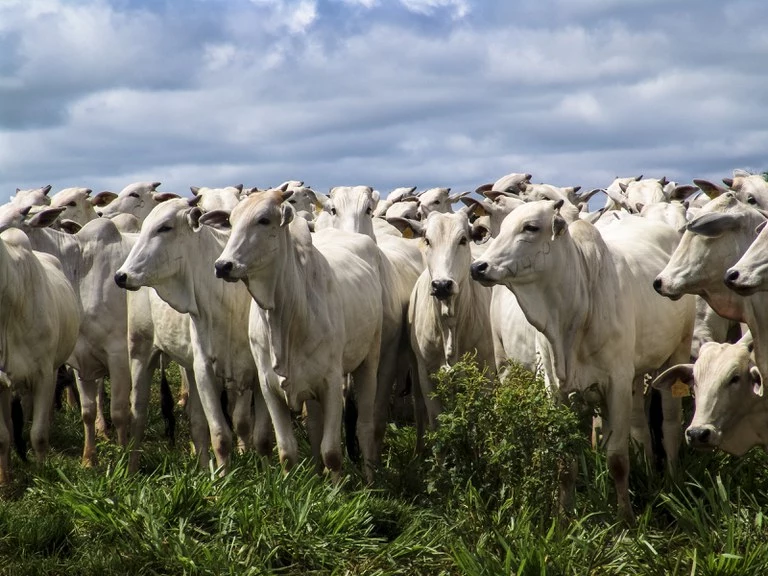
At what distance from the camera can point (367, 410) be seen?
1057 cm

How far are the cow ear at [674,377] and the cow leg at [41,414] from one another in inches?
197

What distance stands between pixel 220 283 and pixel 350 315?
1.12 metres

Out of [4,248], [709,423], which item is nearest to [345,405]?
[4,248]

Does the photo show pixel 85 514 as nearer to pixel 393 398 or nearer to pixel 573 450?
pixel 573 450

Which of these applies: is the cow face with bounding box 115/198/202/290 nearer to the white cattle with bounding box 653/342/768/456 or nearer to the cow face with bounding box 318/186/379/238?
the cow face with bounding box 318/186/379/238

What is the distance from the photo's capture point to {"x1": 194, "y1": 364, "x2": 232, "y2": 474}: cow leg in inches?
402

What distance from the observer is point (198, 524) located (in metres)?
8.47

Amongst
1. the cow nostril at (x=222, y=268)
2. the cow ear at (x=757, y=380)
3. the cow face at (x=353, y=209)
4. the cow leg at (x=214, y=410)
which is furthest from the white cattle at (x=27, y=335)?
the cow ear at (x=757, y=380)

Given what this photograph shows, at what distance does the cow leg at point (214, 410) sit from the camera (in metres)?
10.2

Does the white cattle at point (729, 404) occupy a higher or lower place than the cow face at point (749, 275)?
lower

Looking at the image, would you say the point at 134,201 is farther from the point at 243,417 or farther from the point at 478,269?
the point at 478,269

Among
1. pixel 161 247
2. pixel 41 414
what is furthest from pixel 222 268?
pixel 41 414

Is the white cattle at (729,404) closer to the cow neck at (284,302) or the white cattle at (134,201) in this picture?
the cow neck at (284,302)

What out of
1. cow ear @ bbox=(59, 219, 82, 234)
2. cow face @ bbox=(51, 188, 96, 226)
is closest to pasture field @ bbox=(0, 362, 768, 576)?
cow ear @ bbox=(59, 219, 82, 234)
